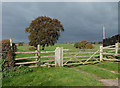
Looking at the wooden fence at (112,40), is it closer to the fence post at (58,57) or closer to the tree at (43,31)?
the tree at (43,31)

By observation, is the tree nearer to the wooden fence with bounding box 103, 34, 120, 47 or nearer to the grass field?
the wooden fence with bounding box 103, 34, 120, 47

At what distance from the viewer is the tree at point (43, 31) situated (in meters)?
29.7

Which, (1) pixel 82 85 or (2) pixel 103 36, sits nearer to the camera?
(1) pixel 82 85

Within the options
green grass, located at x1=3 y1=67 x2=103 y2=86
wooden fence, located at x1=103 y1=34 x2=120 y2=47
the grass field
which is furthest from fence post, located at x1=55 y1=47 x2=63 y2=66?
wooden fence, located at x1=103 y1=34 x2=120 y2=47

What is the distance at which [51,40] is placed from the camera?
30875 millimetres

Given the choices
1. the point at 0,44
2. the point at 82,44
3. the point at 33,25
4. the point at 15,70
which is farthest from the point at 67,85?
the point at 82,44

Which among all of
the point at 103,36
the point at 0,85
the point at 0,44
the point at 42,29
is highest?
the point at 42,29

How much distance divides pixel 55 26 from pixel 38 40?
6.82 meters

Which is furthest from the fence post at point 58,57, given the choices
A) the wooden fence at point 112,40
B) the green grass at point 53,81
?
the wooden fence at point 112,40

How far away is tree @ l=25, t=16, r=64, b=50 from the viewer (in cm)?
2970

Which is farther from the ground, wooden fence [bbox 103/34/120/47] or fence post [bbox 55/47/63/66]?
wooden fence [bbox 103/34/120/47]

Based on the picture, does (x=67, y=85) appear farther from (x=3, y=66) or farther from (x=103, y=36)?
(x=103, y=36)

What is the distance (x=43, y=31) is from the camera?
1158 inches

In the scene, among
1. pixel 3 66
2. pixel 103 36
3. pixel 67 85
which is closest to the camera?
pixel 67 85
